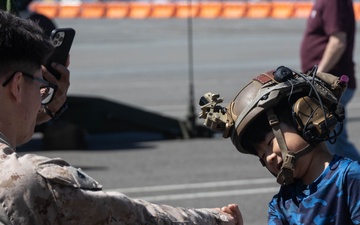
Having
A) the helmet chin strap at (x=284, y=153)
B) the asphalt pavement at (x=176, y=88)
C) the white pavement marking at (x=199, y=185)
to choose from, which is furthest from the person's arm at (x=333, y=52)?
the helmet chin strap at (x=284, y=153)

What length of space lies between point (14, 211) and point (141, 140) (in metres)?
10.1

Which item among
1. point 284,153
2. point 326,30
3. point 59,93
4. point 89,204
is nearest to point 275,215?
point 284,153

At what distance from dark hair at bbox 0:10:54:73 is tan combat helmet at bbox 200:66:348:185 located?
0.91 m

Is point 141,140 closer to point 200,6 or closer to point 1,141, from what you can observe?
point 1,141

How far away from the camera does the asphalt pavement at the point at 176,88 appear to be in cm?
944

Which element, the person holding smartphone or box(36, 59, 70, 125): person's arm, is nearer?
the person holding smartphone

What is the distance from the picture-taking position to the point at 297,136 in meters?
3.42

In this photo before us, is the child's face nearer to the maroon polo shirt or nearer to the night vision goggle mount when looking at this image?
the night vision goggle mount

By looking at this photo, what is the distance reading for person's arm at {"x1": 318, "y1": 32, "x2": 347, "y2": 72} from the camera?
316 inches

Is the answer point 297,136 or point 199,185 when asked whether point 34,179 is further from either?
point 199,185

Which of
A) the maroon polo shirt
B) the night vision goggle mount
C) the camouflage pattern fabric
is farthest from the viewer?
the maroon polo shirt

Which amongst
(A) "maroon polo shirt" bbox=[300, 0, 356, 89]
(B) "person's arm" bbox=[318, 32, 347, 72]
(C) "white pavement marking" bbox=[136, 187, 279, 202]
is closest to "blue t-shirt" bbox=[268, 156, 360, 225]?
(B) "person's arm" bbox=[318, 32, 347, 72]

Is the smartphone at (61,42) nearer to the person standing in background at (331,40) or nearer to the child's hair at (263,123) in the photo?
the child's hair at (263,123)

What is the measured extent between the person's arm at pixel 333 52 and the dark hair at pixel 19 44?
215 inches
